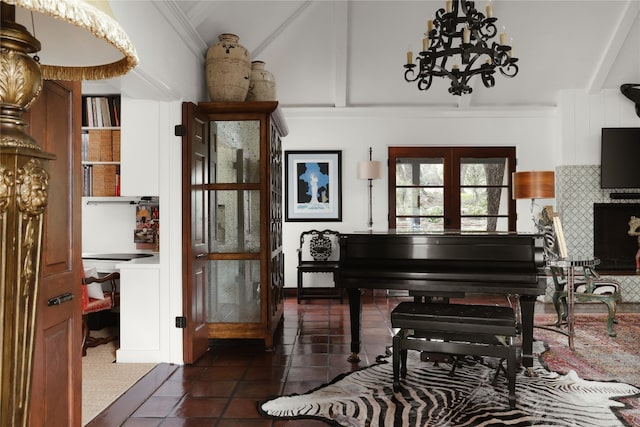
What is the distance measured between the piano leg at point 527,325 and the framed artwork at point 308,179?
364 centimetres

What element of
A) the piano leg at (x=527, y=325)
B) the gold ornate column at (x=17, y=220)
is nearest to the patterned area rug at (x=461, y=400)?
the piano leg at (x=527, y=325)

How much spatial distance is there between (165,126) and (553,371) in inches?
138

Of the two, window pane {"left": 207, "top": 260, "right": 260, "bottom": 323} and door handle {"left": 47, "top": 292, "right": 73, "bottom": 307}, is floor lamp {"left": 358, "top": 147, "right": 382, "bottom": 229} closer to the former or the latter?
window pane {"left": 207, "top": 260, "right": 260, "bottom": 323}

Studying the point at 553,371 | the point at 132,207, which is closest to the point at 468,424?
the point at 553,371

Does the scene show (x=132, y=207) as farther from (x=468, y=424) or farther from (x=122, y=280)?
(x=468, y=424)

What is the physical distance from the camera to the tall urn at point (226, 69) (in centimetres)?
400

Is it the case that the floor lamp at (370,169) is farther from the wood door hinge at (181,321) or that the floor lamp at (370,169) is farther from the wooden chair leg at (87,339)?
the wooden chair leg at (87,339)

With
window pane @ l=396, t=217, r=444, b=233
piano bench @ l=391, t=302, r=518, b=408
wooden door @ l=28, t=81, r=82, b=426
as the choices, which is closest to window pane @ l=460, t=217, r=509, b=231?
window pane @ l=396, t=217, r=444, b=233

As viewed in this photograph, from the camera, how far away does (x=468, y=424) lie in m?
2.50

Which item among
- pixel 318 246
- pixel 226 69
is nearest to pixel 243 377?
pixel 226 69

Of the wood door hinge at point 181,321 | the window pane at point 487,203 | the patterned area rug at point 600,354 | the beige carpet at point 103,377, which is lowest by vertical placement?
the beige carpet at point 103,377

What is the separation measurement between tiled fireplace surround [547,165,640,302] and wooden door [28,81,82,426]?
239 inches

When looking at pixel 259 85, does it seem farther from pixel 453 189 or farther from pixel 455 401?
pixel 453 189

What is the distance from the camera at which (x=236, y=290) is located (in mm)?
4109
